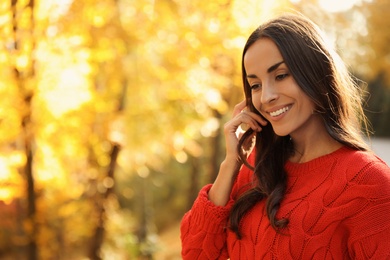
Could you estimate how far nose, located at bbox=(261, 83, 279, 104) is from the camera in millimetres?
1479

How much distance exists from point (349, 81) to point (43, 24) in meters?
3.09

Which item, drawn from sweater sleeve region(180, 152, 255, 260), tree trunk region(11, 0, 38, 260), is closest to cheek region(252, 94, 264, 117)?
sweater sleeve region(180, 152, 255, 260)

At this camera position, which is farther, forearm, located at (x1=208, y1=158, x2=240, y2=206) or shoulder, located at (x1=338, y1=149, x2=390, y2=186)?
forearm, located at (x1=208, y1=158, x2=240, y2=206)

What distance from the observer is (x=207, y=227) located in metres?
1.69

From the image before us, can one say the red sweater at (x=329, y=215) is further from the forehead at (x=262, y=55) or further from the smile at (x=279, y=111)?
the forehead at (x=262, y=55)

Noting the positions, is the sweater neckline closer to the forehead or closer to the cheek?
the cheek

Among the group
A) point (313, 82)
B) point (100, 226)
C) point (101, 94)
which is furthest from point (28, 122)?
point (313, 82)

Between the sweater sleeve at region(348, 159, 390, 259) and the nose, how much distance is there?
1.10ft

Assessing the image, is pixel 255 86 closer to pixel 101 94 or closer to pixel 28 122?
pixel 28 122

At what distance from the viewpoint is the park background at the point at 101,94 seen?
4.14 m

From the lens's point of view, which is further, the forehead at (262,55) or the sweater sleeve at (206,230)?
the sweater sleeve at (206,230)

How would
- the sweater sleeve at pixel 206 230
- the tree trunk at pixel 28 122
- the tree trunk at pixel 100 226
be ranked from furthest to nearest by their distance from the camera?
the tree trunk at pixel 100 226, the tree trunk at pixel 28 122, the sweater sleeve at pixel 206 230

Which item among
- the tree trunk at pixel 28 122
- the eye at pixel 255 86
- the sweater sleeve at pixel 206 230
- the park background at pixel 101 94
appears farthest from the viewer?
the park background at pixel 101 94

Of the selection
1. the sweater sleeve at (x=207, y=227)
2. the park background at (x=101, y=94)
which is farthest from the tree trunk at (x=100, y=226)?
the sweater sleeve at (x=207, y=227)
